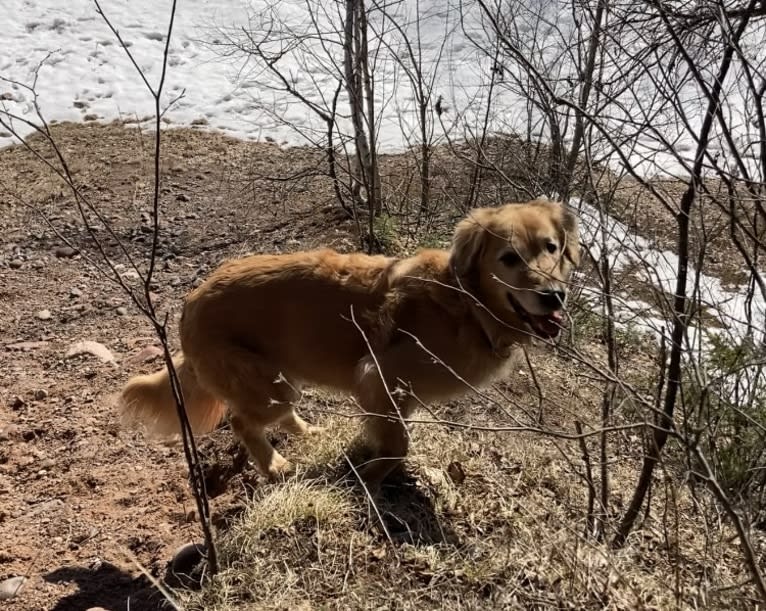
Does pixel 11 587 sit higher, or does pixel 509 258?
pixel 509 258

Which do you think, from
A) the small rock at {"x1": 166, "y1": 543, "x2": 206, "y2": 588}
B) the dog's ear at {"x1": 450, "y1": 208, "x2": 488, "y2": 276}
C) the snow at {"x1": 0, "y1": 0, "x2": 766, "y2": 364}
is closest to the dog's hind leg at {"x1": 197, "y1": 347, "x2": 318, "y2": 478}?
the small rock at {"x1": 166, "y1": 543, "x2": 206, "y2": 588}

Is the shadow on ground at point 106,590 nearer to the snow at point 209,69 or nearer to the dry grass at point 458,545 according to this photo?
the dry grass at point 458,545

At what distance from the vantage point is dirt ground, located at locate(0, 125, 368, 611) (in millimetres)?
3600

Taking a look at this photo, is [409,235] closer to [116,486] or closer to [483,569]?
[116,486]

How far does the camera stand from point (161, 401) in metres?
3.97

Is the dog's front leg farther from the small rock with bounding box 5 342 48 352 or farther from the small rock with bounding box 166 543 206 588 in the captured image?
the small rock with bounding box 5 342 48 352

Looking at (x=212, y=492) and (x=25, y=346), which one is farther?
(x=25, y=346)

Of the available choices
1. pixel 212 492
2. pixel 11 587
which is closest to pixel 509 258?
pixel 212 492

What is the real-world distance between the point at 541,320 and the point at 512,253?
0.38 m

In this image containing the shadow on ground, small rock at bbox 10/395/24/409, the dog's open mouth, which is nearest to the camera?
the shadow on ground

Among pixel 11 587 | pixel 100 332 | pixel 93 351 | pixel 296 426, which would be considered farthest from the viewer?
pixel 100 332

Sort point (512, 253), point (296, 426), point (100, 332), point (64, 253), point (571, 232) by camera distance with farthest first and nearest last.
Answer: point (64, 253)
point (100, 332)
point (296, 426)
point (571, 232)
point (512, 253)

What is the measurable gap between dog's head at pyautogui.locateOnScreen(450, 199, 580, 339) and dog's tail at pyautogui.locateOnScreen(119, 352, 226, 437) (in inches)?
62.8

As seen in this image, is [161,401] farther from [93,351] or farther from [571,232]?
[571,232]
